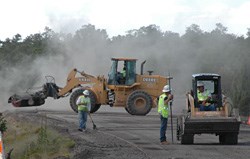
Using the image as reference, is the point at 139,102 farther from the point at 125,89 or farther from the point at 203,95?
the point at 203,95

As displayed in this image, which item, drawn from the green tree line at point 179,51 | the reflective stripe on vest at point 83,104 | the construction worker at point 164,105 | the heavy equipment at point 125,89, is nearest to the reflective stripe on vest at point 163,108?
the construction worker at point 164,105

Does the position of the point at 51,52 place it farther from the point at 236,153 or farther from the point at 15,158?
the point at 236,153

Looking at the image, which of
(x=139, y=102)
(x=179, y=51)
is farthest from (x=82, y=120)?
(x=179, y=51)

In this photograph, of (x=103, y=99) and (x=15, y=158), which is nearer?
(x=15, y=158)

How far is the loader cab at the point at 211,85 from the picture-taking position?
20.3 metres

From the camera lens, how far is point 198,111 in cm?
2008

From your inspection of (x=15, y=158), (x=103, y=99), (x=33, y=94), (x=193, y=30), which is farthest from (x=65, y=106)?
(x=15, y=158)

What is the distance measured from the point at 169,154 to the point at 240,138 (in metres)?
7.34

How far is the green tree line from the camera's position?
50.6 meters

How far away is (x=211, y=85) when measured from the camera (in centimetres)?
2048

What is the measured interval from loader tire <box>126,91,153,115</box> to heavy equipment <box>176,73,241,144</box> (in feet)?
41.5

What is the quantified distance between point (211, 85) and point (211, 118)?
132 cm

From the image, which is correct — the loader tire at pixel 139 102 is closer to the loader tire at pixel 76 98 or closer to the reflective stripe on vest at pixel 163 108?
the loader tire at pixel 76 98

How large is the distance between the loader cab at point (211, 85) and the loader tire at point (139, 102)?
43.0 feet
